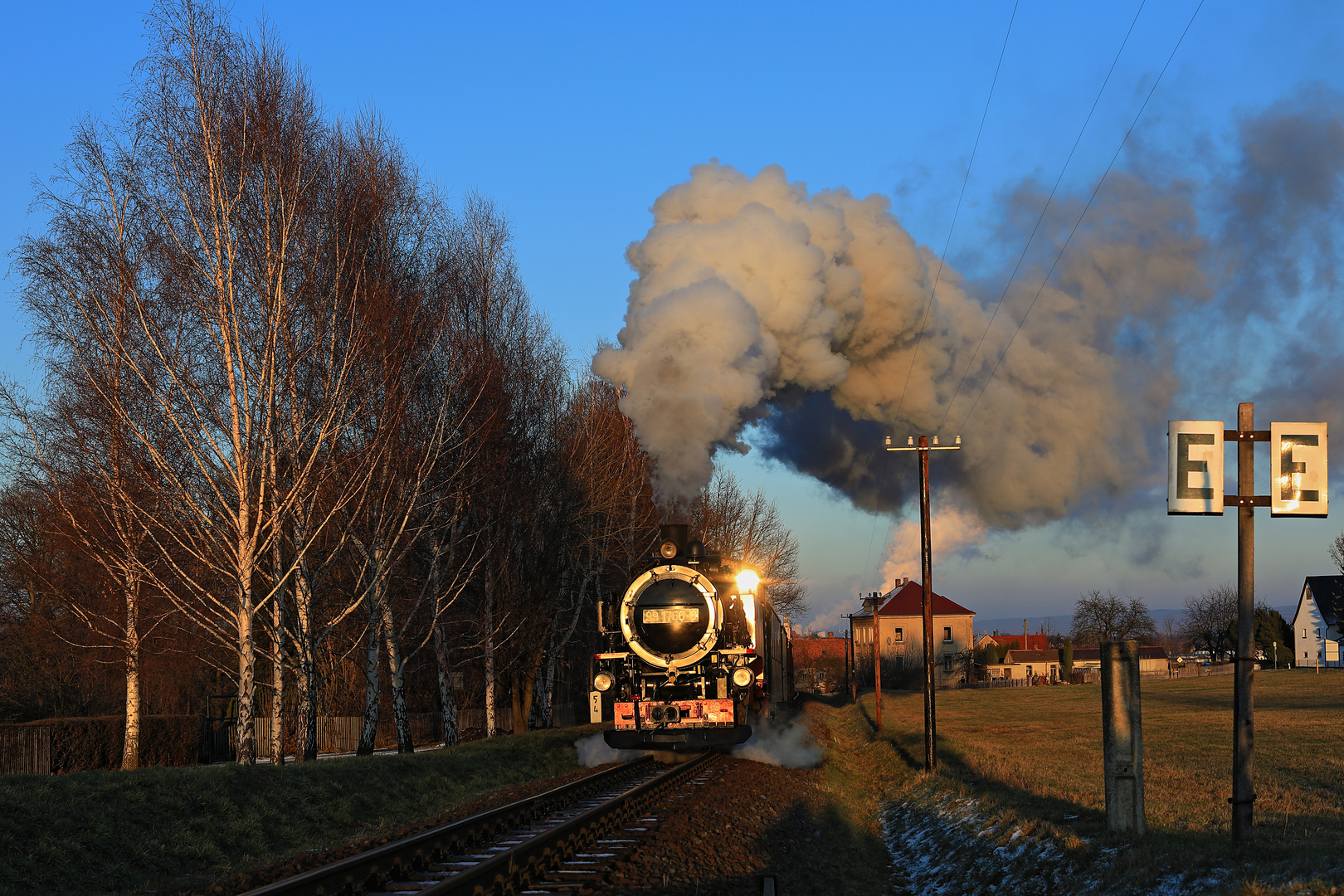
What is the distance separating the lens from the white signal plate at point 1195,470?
8.83 metres

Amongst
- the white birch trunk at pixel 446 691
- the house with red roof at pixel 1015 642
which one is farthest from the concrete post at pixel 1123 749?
the house with red roof at pixel 1015 642

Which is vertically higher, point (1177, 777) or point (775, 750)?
point (1177, 777)

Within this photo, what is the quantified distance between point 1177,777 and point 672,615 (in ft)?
25.8

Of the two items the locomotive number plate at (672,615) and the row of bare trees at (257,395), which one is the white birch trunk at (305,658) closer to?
the row of bare trees at (257,395)

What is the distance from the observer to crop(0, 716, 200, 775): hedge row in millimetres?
22359

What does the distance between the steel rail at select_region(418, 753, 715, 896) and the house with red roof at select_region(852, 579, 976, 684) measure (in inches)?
3251

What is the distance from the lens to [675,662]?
1742 cm

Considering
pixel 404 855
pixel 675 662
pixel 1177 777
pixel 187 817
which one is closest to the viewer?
pixel 404 855

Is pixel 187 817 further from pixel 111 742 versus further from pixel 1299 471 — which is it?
pixel 111 742

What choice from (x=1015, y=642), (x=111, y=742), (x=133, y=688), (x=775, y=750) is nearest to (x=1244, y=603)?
(x=775, y=750)

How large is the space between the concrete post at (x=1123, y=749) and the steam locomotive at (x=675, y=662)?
7.84 m

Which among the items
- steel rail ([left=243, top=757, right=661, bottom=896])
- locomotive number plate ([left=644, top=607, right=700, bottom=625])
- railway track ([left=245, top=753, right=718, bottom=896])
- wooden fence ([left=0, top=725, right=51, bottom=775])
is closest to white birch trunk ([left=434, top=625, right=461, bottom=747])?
wooden fence ([left=0, top=725, right=51, bottom=775])

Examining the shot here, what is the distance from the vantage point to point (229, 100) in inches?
698

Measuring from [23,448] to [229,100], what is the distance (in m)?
9.44
